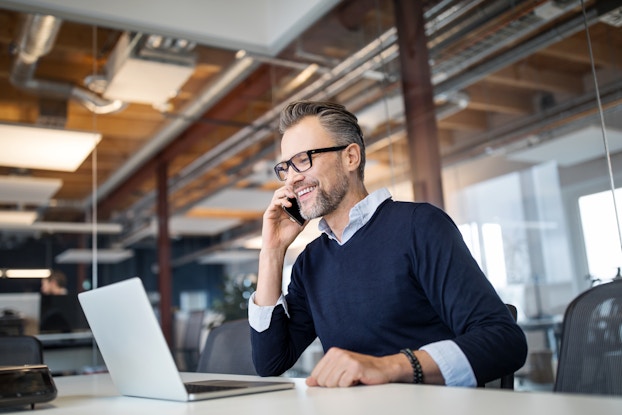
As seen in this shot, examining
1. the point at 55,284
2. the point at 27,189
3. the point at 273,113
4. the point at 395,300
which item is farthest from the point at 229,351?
the point at 273,113

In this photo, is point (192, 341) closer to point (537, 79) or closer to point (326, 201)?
point (537, 79)

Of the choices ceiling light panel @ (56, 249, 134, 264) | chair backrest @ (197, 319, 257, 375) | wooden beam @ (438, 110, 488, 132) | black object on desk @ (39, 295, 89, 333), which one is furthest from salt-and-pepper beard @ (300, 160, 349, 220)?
ceiling light panel @ (56, 249, 134, 264)

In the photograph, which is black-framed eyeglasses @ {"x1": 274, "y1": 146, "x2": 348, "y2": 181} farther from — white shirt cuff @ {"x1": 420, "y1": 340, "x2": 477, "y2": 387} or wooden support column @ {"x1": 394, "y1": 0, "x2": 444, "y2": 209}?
wooden support column @ {"x1": 394, "y1": 0, "x2": 444, "y2": 209}

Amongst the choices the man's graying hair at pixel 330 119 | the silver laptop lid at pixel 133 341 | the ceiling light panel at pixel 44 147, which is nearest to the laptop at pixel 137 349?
the silver laptop lid at pixel 133 341

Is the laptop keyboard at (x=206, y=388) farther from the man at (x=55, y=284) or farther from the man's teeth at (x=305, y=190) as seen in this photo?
the man at (x=55, y=284)

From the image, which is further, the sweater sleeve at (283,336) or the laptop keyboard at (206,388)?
the sweater sleeve at (283,336)

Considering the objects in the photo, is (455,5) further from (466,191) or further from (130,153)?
(130,153)

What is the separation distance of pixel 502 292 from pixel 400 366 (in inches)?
100

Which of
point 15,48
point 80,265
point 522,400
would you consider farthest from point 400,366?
point 15,48

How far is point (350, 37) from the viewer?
480 cm

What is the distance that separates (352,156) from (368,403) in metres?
1.05

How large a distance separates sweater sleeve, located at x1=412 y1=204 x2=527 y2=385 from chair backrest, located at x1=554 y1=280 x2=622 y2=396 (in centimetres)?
10

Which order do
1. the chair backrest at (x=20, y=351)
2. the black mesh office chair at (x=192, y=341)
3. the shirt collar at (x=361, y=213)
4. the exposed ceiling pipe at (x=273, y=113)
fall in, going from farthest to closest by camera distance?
1. the black mesh office chair at (x=192, y=341)
2. the exposed ceiling pipe at (x=273, y=113)
3. the chair backrest at (x=20, y=351)
4. the shirt collar at (x=361, y=213)

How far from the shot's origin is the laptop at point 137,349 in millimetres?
1195
